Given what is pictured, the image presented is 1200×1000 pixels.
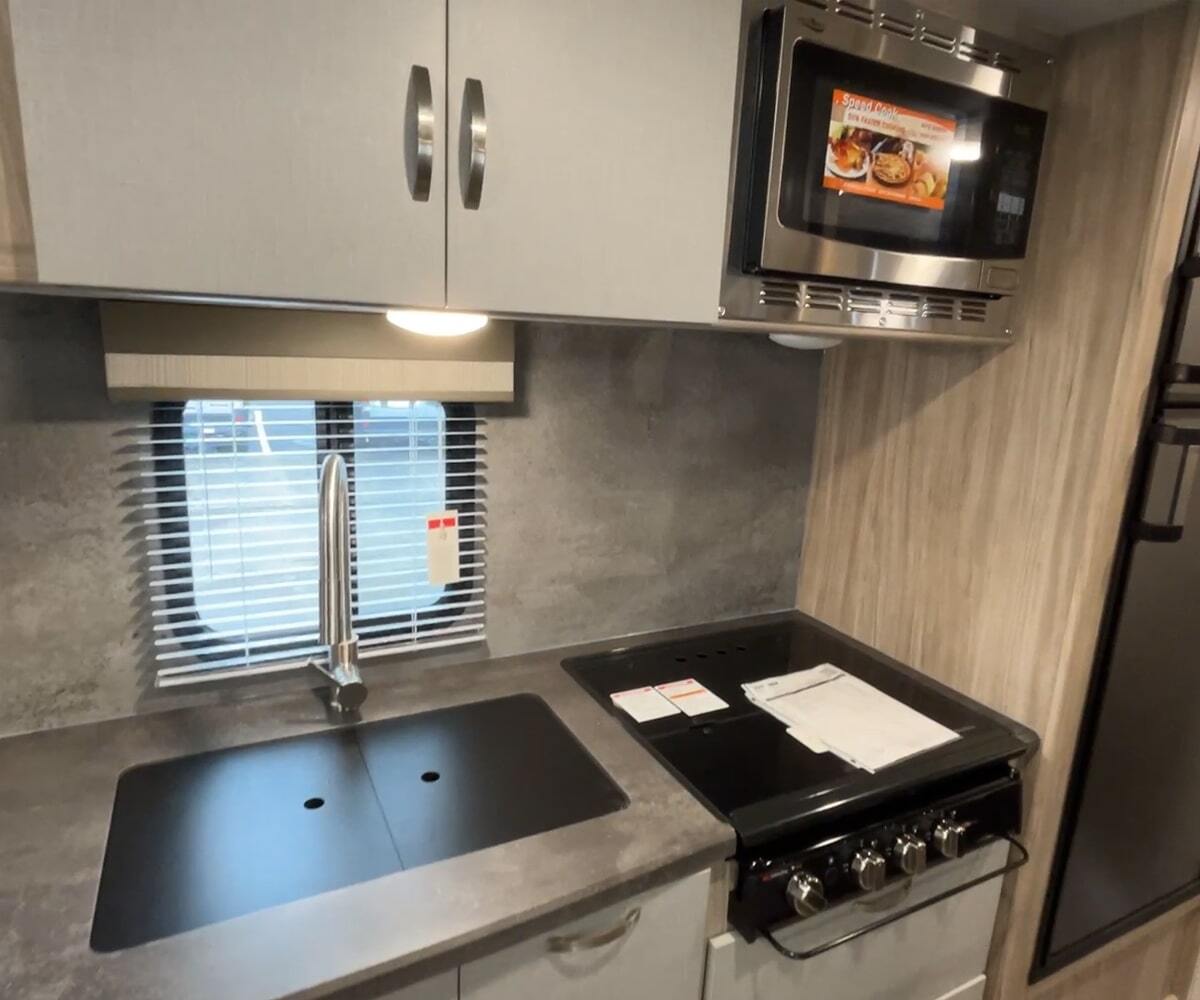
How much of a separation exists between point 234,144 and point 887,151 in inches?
36.2

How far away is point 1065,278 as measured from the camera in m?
1.29

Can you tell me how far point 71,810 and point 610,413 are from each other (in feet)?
3.60

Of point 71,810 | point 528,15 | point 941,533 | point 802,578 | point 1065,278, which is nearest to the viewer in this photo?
point 528,15

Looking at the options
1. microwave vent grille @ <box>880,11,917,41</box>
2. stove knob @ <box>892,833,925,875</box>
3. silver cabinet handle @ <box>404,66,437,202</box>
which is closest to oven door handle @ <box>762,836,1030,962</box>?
stove knob @ <box>892,833,925,875</box>

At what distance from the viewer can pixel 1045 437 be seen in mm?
1327

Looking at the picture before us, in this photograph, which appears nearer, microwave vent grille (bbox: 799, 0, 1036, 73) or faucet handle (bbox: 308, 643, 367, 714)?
microwave vent grille (bbox: 799, 0, 1036, 73)

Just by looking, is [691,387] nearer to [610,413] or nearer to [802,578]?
[610,413]

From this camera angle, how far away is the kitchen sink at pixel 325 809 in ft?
3.02

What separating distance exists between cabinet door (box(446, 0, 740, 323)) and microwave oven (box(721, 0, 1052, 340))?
6 cm

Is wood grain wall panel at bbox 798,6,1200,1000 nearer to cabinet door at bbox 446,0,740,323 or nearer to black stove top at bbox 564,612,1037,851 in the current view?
black stove top at bbox 564,612,1037,851

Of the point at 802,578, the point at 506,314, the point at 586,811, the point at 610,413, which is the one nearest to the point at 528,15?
the point at 506,314

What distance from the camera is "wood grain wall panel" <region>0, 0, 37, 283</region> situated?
2.37 feet

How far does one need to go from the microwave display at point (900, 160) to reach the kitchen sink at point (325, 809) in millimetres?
870

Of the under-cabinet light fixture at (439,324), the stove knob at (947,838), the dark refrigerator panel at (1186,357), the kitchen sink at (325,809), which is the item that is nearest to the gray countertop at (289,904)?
the kitchen sink at (325,809)
